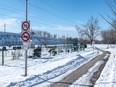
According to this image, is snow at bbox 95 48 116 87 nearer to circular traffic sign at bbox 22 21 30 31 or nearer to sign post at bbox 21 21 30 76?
sign post at bbox 21 21 30 76

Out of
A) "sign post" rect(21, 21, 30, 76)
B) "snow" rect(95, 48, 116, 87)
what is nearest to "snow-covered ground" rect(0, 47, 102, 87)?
"sign post" rect(21, 21, 30, 76)

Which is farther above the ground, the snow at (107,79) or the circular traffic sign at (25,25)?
the circular traffic sign at (25,25)

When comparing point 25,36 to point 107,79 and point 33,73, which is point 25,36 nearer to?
point 33,73

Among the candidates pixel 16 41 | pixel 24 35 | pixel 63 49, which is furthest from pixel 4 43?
pixel 24 35

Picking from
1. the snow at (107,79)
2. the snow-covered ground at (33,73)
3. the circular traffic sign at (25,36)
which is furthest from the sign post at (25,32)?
the snow at (107,79)

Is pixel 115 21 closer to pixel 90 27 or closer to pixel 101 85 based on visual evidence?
pixel 101 85

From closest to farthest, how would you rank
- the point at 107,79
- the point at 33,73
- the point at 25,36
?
the point at 107,79
the point at 25,36
the point at 33,73

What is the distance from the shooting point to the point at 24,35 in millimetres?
12969

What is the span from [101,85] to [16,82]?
13.1 ft

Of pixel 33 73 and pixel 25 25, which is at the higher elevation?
pixel 25 25

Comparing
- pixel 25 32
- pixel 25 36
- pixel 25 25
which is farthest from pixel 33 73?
pixel 25 25

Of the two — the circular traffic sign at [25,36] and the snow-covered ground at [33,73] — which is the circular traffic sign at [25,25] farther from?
the snow-covered ground at [33,73]

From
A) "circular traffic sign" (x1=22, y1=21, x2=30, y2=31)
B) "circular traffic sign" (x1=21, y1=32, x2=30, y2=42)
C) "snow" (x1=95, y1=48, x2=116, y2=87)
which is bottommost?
"snow" (x1=95, y1=48, x2=116, y2=87)

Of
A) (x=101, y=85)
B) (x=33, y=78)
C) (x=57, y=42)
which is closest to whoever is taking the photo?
(x=101, y=85)
